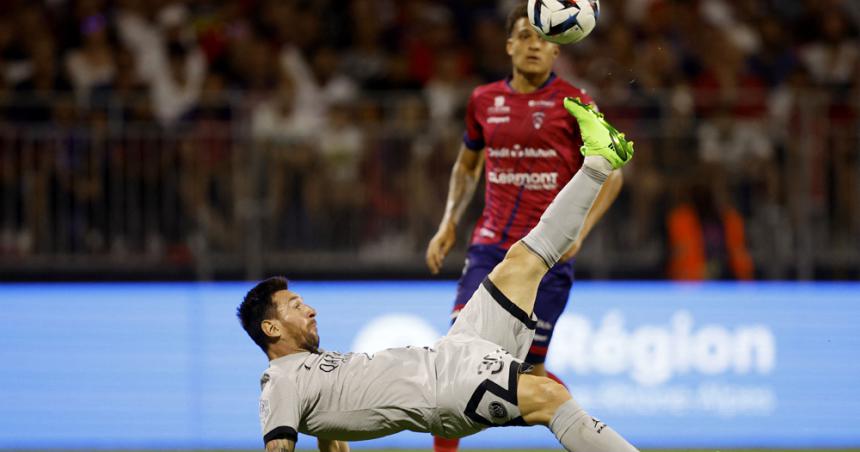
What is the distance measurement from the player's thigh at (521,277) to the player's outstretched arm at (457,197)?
1.55 m

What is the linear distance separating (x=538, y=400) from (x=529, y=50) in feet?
7.60

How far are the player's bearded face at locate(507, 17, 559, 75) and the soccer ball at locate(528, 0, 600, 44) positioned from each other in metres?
0.45

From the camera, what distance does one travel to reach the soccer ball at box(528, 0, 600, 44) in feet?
22.6

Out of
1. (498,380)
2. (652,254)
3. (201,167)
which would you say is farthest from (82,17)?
(498,380)

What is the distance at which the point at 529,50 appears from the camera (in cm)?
750

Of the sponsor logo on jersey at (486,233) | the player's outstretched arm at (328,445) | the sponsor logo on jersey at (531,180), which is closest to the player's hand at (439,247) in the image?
the sponsor logo on jersey at (486,233)

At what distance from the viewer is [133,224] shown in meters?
12.5

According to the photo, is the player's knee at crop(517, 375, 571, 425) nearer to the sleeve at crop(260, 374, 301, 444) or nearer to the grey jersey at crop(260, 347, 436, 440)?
the grey jersey at crop(260, 347, 436, 440)

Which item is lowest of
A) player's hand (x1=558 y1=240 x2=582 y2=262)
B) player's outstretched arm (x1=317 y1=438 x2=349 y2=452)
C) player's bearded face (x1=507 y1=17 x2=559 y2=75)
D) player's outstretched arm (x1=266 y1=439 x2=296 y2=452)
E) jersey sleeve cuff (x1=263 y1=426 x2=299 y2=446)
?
player's outstretched arm (x1=317 y1=438 x2=349 y2=452)

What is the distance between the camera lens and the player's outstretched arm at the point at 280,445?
19.6 ft

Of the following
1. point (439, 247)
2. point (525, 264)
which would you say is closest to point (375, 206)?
point (439, 247)

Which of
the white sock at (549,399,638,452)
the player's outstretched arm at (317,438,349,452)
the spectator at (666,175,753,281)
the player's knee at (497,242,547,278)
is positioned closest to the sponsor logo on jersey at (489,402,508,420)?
the white sock at (549,399,638,452)

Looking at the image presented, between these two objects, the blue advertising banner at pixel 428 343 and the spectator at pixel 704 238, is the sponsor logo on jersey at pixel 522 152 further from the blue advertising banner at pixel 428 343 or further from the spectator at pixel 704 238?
the spectator at pixel 704 238

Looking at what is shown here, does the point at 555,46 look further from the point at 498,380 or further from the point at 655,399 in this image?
the point at 655,399
